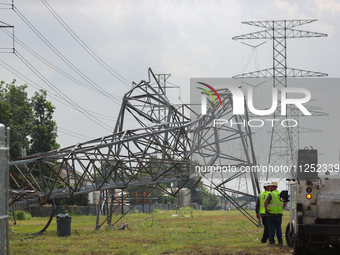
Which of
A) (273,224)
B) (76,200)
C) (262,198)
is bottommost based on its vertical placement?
(76,200)

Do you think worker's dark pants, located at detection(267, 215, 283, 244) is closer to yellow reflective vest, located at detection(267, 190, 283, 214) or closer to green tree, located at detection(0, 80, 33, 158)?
yellow reflective vest, located at detection(267, 190, 283, 214)

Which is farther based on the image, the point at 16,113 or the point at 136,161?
the point at 16,113

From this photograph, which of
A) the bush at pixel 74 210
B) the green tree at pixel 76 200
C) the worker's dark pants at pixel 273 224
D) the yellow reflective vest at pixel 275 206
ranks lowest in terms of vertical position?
the bush at pixel 74 210

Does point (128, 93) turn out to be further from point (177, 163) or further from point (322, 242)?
point (322, 242)

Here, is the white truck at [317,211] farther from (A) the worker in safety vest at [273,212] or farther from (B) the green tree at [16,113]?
(B) the green tree at [16,113]

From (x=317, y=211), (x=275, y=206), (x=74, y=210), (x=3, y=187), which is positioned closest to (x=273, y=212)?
(x=275, y=206)

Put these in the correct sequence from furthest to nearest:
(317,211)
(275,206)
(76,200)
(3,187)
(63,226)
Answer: (76,200) < (63,226) < (275,206) < (317,211) < (3,187)

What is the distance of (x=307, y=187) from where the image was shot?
466 inches

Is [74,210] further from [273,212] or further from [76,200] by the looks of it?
[273,212]

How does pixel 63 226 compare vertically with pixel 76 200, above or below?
above

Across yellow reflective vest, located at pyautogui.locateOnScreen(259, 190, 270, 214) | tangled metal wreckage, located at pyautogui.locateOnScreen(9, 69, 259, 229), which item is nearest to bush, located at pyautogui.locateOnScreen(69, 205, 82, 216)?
tangled metal wreckage, located at pyautogui.locateOnScreen(9, 69, 259, 229)

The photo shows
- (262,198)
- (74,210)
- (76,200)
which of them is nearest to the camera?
(262,198)

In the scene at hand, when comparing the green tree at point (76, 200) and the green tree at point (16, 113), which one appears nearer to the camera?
the green tree at point (16, 113)

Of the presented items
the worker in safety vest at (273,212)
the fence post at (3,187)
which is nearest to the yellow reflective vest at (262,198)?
the worker in safety vest at (273,212)
